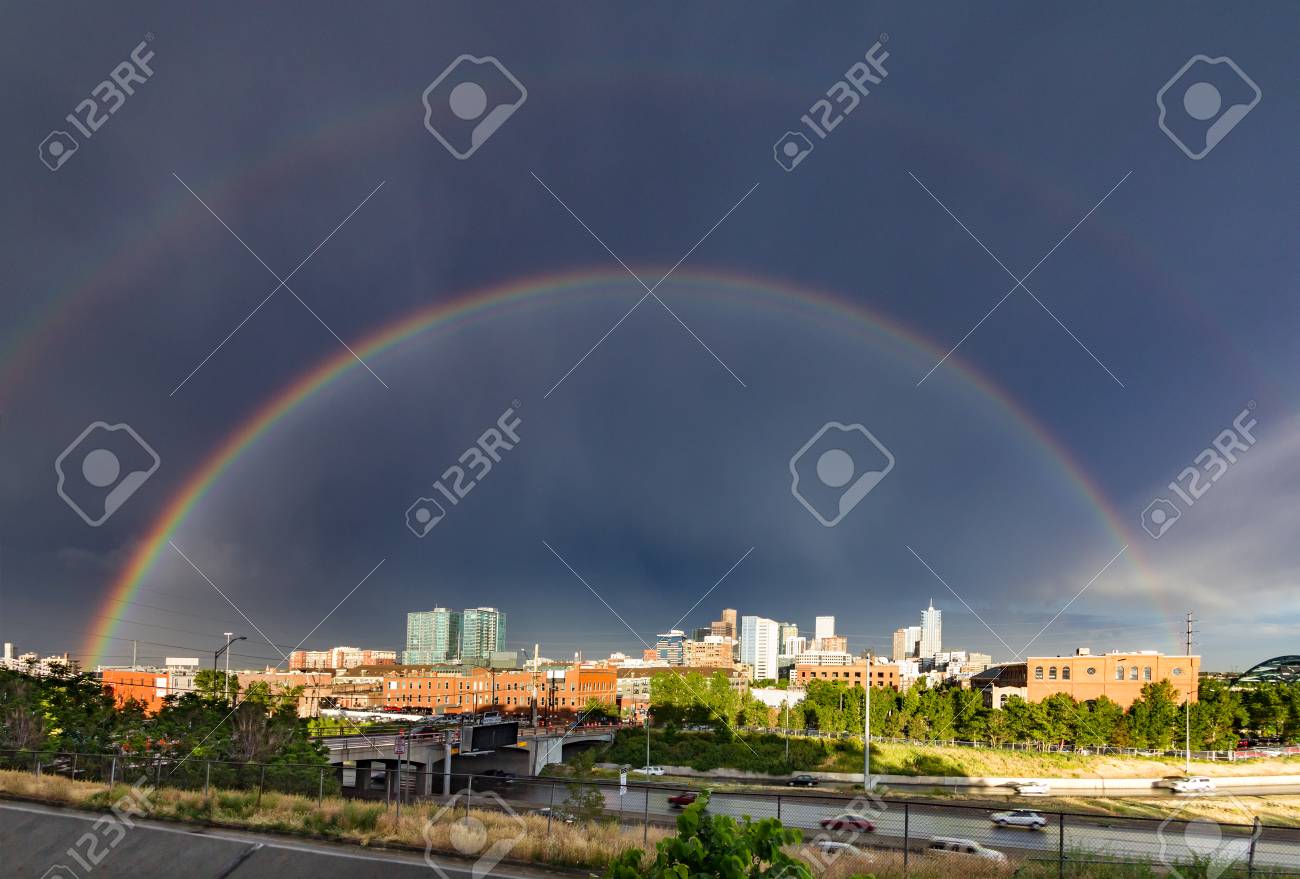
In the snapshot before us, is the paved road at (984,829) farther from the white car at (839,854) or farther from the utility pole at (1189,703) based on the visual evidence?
the utility pole at (1189,703)

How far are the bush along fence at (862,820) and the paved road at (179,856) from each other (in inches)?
82.3

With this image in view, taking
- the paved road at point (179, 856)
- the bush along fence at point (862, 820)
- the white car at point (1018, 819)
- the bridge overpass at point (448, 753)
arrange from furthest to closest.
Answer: the bridge overpass at point (448, 753), the white car at point (1018, 819), the bush along fence at point (862, 820), the paved road at point (179, 856)

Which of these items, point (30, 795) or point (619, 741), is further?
point (619, 741)

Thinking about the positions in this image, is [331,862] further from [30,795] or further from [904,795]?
[904,795]

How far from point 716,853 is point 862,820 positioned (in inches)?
868

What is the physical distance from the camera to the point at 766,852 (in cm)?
585

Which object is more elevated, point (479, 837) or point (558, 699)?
point (479, 837)

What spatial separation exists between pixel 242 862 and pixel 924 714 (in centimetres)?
8754

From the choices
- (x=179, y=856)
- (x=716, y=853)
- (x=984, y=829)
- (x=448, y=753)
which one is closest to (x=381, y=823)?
(x=179, y=856)

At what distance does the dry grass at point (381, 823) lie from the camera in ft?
50.3

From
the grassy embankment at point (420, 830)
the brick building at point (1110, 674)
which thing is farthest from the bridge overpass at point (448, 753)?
the brick building at point (1110, 674)

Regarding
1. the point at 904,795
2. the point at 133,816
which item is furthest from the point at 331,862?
the point at 904,795

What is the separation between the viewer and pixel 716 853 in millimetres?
5828

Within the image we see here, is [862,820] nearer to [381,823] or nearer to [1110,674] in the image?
[381,823]
